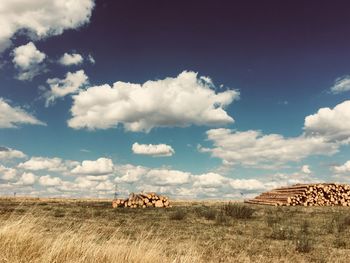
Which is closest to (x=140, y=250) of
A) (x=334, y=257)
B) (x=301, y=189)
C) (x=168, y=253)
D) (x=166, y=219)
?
(x=168, y=253)

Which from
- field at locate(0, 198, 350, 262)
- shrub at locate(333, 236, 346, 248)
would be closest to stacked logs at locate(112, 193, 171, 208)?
field at locate(0, 198, 350, 262)

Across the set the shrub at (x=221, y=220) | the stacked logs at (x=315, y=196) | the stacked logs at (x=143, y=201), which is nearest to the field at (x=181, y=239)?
the shrub at (x=221, y=220)

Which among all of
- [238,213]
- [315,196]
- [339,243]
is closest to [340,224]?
[339,243]

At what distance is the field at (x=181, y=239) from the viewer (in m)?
6.69

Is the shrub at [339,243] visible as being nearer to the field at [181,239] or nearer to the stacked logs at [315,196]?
the field at [181,239]

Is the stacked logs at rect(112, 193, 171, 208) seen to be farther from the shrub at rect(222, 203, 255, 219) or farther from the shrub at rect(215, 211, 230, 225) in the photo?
the shrub at rect(215, 211, 230, 225)

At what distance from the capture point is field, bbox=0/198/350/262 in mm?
6688

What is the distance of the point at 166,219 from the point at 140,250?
990cm

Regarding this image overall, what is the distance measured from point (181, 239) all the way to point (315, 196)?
55.6ft

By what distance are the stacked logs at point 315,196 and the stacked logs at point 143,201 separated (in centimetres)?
725

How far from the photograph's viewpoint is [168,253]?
958 cm

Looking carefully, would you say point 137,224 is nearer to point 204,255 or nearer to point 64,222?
point 64,222

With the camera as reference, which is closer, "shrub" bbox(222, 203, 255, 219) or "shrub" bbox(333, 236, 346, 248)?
"shrub" bbox(333, 236, 346, 248)

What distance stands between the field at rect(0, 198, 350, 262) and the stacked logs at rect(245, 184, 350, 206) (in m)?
6.97
